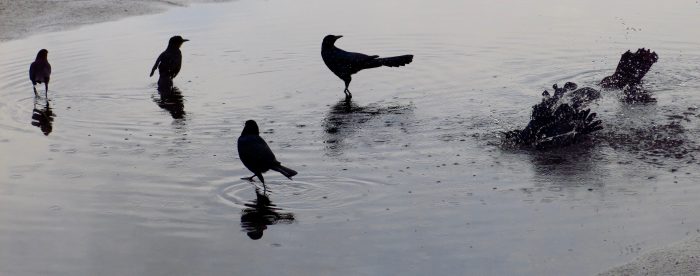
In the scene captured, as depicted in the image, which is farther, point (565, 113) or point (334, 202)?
point (565, 113)

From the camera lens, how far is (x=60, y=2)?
23.5 m

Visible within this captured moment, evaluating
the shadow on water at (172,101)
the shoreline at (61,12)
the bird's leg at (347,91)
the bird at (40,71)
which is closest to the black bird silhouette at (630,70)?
the bird's leg at (347,91)

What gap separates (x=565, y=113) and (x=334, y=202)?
338 cm

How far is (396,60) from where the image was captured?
14.6 meters

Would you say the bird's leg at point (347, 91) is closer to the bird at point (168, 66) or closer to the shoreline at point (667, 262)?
the bird at point (168, 66)

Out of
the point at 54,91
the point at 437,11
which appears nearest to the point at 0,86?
the point at 54,91

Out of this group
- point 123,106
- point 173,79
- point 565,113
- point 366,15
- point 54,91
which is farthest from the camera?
point 366,15

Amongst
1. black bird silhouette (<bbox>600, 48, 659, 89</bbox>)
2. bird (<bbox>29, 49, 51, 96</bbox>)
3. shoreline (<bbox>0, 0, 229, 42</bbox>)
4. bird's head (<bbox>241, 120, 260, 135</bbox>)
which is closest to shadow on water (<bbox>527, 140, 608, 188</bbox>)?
bird's head (<bbox>241, 120, 260, 135</bbox>)

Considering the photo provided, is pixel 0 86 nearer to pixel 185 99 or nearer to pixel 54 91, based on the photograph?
pixel 54 91

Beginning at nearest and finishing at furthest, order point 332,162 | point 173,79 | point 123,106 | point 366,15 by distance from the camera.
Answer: point 332,162
point 123,106
point 173,79
point 366,15

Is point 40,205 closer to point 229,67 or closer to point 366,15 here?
point 229,67

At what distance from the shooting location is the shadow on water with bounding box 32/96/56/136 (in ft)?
39.6

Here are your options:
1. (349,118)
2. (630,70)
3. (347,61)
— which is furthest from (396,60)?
(630,70)

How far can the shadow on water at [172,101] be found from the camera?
12859 millimetres
